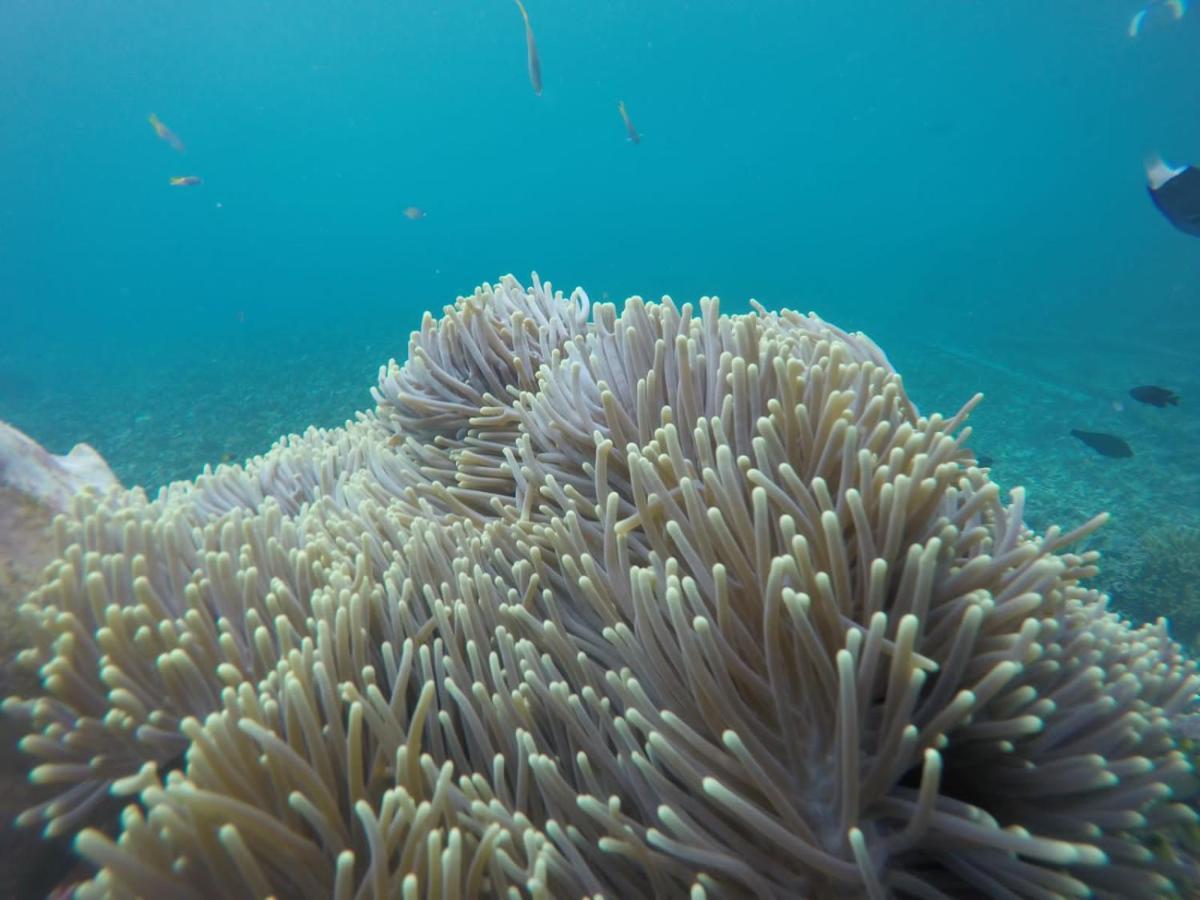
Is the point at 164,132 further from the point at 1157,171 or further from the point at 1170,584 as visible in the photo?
the point at 1170,584

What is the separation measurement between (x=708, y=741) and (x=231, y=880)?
1.05 metres

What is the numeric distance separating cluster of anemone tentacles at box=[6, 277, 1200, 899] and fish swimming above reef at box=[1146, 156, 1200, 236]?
6.72 metres

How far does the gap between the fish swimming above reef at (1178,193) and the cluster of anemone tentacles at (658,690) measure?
672 cm

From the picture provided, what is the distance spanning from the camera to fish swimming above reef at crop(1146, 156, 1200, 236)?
6484 millimetres

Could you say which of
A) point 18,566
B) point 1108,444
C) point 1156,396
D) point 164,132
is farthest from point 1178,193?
point 164,132

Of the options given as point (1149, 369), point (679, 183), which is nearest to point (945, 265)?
point (1149, 369)

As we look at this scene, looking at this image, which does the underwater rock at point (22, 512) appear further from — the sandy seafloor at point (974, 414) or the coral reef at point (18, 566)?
the sandy seafloor at point (974, 414)

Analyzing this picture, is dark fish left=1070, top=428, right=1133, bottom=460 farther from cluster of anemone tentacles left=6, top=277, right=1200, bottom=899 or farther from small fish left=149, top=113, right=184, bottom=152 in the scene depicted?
small fish left=149, top=113, right=184, bottom=152

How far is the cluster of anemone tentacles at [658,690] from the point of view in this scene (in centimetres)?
131

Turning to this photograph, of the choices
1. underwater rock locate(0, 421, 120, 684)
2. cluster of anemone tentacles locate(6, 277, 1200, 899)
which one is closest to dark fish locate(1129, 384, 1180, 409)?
cluster of anemone tentacles locate(6, 277, 1200, 899)

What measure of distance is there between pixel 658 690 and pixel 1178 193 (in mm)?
8412

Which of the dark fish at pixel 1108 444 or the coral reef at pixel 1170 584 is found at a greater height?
the dark fish at pixel 1108 444

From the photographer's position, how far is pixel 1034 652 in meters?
1.36

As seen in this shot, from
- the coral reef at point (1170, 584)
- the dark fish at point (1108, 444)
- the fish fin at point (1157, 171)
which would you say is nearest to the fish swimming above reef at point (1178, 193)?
the fish fin at point (1157, 171)
